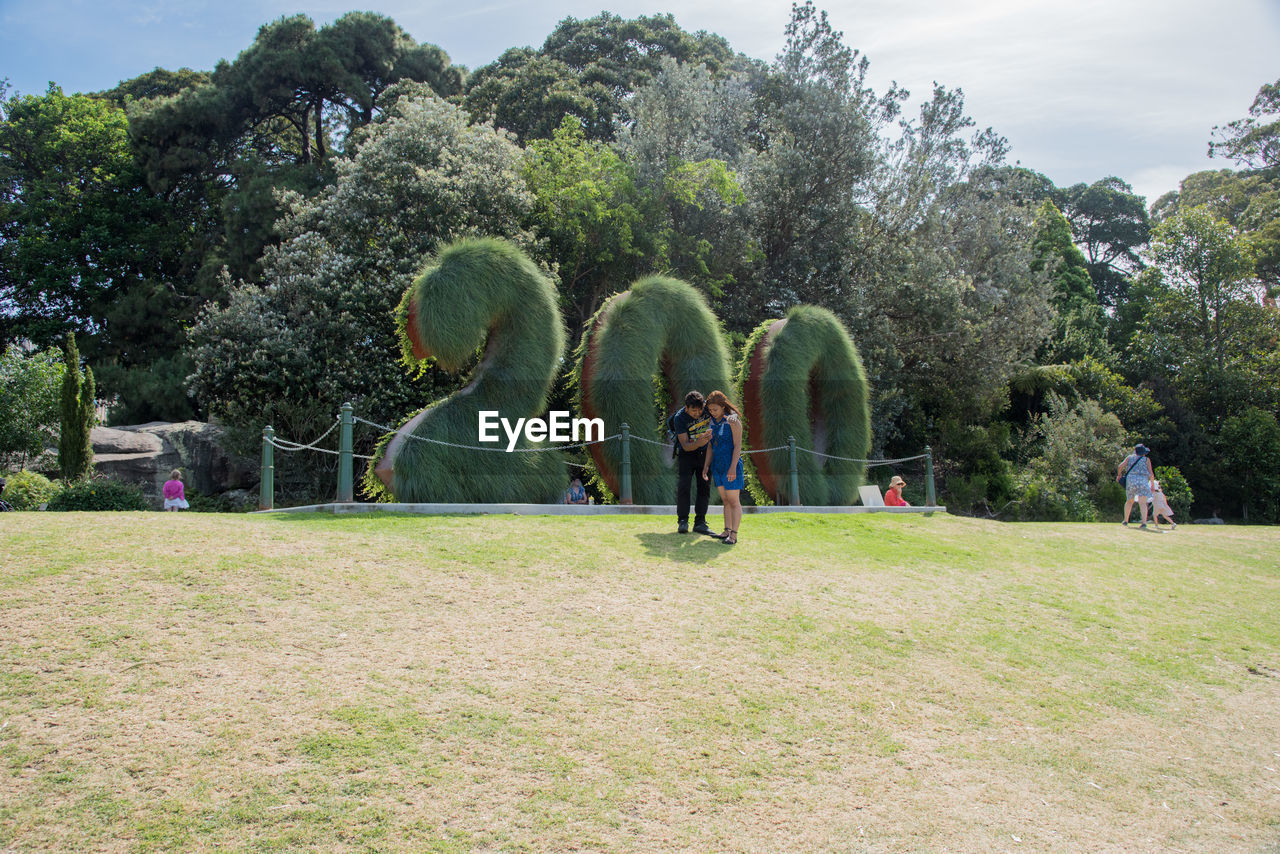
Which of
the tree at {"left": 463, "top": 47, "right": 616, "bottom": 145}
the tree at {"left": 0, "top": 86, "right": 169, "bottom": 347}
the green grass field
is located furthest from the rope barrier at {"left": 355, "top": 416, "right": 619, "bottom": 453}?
the tree at {"left": 0, "top": 86, "right": 169, "bottom": 347}

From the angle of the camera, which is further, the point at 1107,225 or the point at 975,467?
the point at 1107,225

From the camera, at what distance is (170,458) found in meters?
18.8

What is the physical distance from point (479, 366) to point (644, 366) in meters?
2.39

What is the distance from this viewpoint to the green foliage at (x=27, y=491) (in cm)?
1351

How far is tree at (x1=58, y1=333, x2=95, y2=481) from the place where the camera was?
16531 mm

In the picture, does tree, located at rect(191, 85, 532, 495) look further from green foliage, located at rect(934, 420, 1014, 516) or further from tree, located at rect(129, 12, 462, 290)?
green foliage, located at rect(934, 420, 1014, 516)

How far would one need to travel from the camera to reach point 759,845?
12.0ft

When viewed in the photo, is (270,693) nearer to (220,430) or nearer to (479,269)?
(479,269)

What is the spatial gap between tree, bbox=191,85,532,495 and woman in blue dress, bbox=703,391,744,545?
9.12 meters

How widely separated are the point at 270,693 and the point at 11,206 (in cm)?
2793

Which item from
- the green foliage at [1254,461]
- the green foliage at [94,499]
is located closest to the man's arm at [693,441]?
the green foliage at [94,499]

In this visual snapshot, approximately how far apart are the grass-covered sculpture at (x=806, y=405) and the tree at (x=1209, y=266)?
68.6 feet

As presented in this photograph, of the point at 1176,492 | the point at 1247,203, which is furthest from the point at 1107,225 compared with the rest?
the point at 1176,492

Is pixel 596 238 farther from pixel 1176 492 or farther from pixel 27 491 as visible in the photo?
pixel 1176 492
